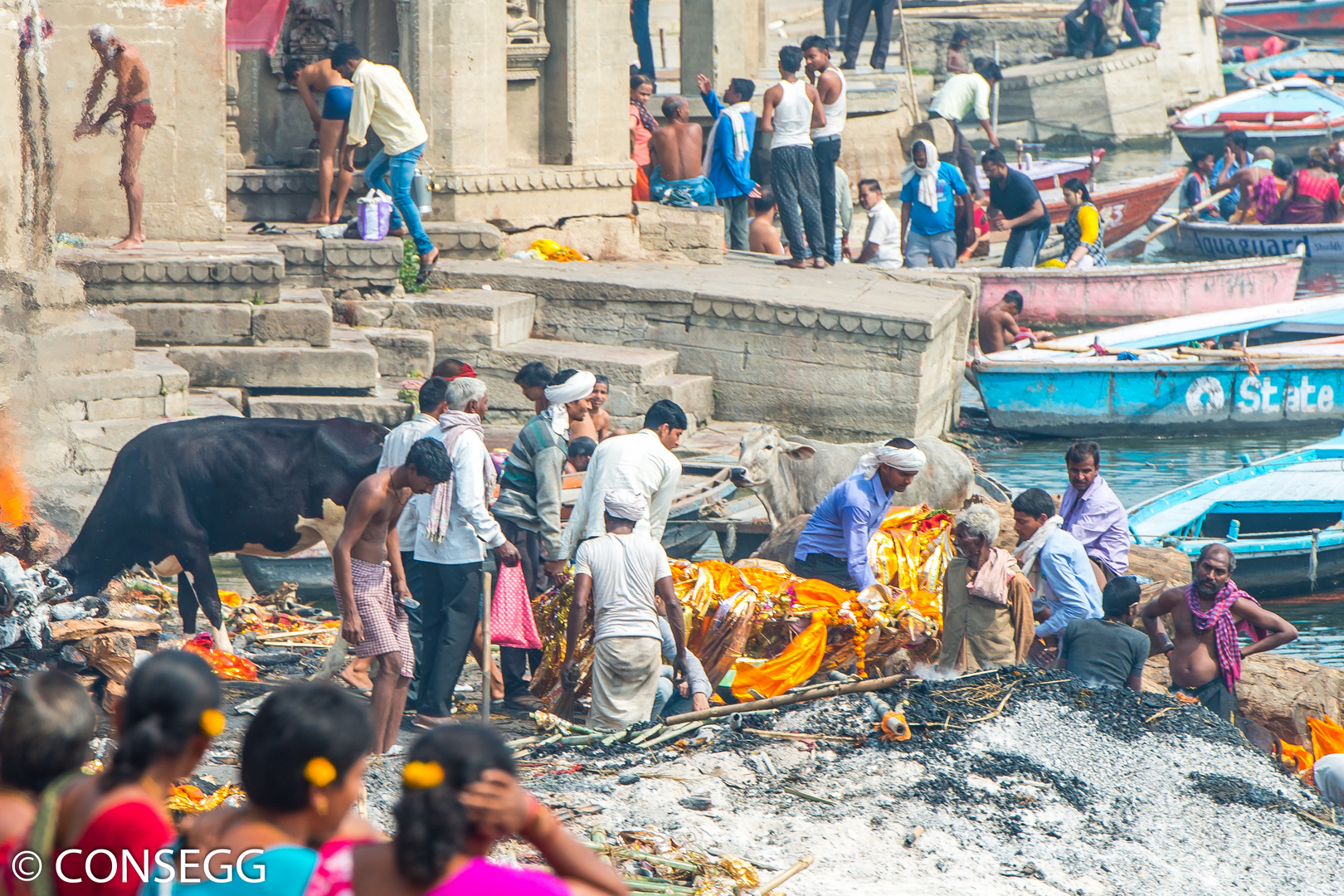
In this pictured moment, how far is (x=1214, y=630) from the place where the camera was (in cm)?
727

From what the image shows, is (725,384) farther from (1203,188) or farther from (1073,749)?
(1203,188)

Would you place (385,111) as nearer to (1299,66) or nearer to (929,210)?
(929,210)

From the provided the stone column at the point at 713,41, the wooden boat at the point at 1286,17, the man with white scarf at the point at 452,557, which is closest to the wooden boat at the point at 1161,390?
the stone column at the point at 713,41

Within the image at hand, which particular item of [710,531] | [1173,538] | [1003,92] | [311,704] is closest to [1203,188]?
[1003,92]

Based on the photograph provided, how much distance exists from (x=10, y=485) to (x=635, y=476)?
385 cm

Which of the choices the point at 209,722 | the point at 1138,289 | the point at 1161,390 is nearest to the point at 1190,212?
the point at 1138,289

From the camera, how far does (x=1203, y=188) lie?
2155 cm

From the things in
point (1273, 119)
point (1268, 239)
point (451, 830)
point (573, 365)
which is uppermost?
point (1273, 119)

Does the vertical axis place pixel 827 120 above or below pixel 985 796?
above

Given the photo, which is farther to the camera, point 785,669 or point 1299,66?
point 1299,66

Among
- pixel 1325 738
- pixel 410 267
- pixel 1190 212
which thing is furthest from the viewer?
pixel 1190 212

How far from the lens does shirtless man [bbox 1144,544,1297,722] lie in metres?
7.23

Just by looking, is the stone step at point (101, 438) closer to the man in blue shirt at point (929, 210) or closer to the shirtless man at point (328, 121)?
the shirtless man at point (328, 121)

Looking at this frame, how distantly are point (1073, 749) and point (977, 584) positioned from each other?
871mm
